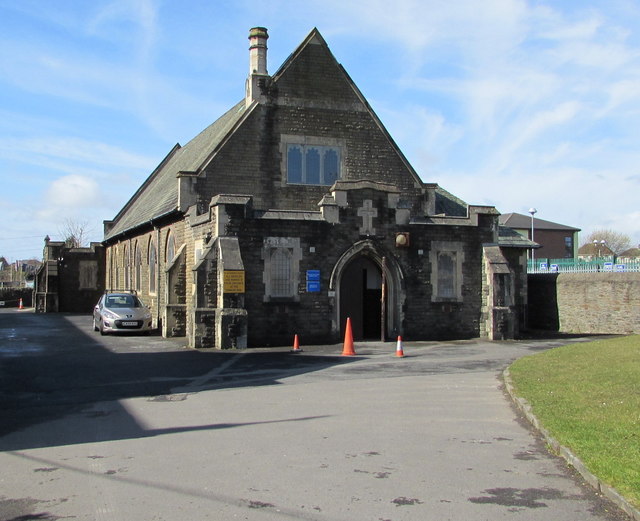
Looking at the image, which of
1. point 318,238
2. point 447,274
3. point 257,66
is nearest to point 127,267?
point 257,66

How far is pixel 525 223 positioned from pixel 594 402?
72.1 metres

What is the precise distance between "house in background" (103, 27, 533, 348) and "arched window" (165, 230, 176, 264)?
22cm

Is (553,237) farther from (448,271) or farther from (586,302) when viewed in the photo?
(448,271)

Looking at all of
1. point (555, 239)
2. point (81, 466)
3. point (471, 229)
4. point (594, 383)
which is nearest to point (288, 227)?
point (471, 229)

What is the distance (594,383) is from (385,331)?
11509 millimetres

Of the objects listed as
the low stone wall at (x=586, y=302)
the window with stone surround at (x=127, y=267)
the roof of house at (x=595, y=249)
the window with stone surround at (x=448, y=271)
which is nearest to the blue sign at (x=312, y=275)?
the window with stone surround at (x=448, y=271)

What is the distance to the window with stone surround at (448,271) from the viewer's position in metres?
23.6

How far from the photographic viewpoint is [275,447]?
27.5 feet

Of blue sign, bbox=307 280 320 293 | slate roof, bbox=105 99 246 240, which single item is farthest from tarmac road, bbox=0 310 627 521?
slate roof, bbox=105 99 246 240

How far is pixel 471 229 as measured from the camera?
78.6 feet

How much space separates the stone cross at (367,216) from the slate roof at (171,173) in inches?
235

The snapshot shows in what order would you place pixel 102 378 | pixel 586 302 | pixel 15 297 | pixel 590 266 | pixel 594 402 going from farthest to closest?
pixel 15 297 < pixel 590 266 < pixel 586 302 < pixel 102 378 < pixel 594 402

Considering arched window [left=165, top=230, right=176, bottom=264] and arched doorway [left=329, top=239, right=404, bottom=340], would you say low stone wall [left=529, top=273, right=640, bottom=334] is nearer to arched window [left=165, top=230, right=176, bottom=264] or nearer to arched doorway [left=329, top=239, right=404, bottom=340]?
arched doorway [left=329, top=239, right=404, bottom=340]

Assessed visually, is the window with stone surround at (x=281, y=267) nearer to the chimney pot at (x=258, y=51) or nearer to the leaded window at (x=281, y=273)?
the leaded window at (x=281, y=273)
